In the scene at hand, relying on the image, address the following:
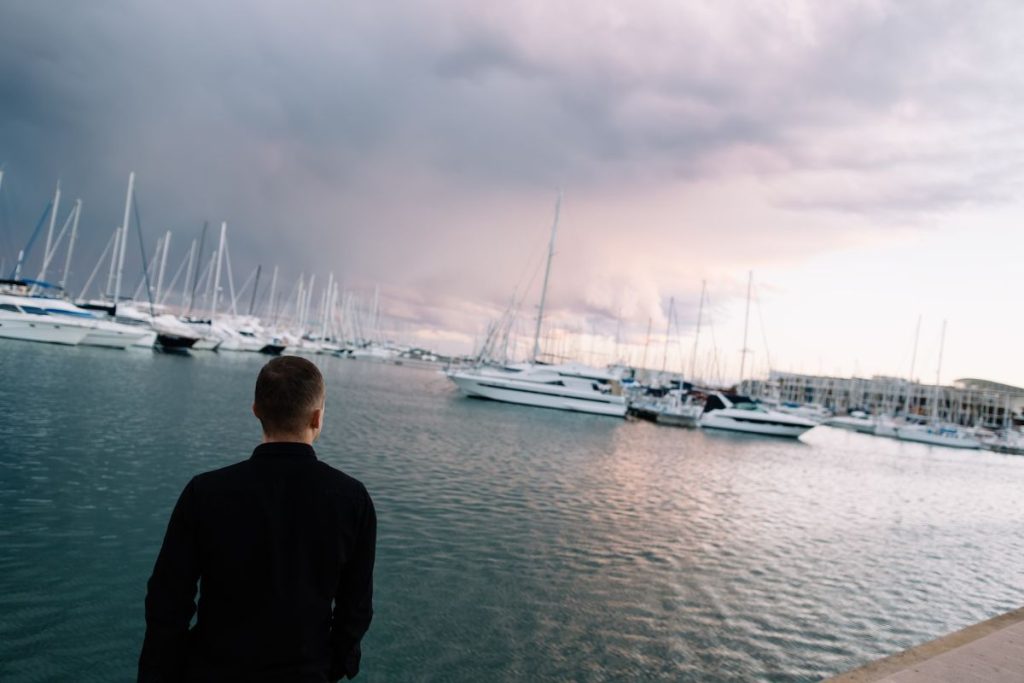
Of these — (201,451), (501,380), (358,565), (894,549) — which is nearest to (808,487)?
(894,549)

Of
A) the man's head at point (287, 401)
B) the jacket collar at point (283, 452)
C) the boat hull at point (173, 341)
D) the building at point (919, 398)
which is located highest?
the building at point (919, 398)

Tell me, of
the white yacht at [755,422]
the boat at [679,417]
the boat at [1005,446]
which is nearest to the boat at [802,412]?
the white yacht at [755,422]

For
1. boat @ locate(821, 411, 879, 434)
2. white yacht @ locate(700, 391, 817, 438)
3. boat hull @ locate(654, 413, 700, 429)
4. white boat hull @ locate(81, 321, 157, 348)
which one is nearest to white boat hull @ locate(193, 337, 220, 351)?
white boat hull @ locate(81, 321, 157, 348)

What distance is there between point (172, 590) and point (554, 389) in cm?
5043

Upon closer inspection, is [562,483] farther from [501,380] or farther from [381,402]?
[501,380]

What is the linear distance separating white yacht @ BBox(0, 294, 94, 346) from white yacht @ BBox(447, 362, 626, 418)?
33.1 meters

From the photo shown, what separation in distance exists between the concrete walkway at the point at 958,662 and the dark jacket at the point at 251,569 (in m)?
4.83

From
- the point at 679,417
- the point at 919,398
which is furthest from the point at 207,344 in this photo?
the point at 919,398

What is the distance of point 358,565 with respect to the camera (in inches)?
103

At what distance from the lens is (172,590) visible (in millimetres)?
2408

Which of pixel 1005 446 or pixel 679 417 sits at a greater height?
pixel 1005 446

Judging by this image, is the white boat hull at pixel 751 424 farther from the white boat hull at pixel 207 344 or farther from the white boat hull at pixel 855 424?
the white boat hull at pixel 207 344

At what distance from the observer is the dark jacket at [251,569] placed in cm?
239

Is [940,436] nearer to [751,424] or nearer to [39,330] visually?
[751,424]
